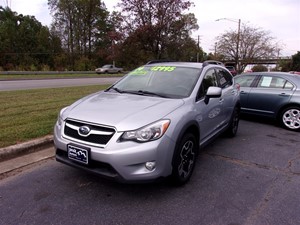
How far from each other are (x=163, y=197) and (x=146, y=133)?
0.88m

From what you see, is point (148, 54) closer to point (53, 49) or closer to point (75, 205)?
point (75, 205)

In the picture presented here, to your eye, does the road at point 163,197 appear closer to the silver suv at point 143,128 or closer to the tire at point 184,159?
the tire at point 184,159

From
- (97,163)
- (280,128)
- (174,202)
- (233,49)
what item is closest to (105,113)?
(97,163)

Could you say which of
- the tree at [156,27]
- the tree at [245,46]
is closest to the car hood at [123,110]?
the tree at [156,27]

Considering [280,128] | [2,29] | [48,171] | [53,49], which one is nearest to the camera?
[48,171]

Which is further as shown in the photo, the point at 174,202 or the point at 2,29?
the point at 2,29

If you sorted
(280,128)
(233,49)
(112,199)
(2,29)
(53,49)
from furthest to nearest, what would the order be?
1. (53,49)
2. (2,29)
3. (233,49)
4. (280,128)
5. (112,199)

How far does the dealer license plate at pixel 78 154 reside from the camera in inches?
118

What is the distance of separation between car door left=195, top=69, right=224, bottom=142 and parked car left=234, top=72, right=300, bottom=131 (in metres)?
2.84

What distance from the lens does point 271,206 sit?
10.2ft

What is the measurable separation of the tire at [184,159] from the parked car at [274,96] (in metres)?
4.18

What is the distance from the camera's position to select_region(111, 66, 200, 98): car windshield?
12.9 ft

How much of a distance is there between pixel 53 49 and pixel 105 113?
5413 centimetres

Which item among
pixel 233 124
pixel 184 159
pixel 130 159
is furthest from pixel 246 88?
pixel 130 159
